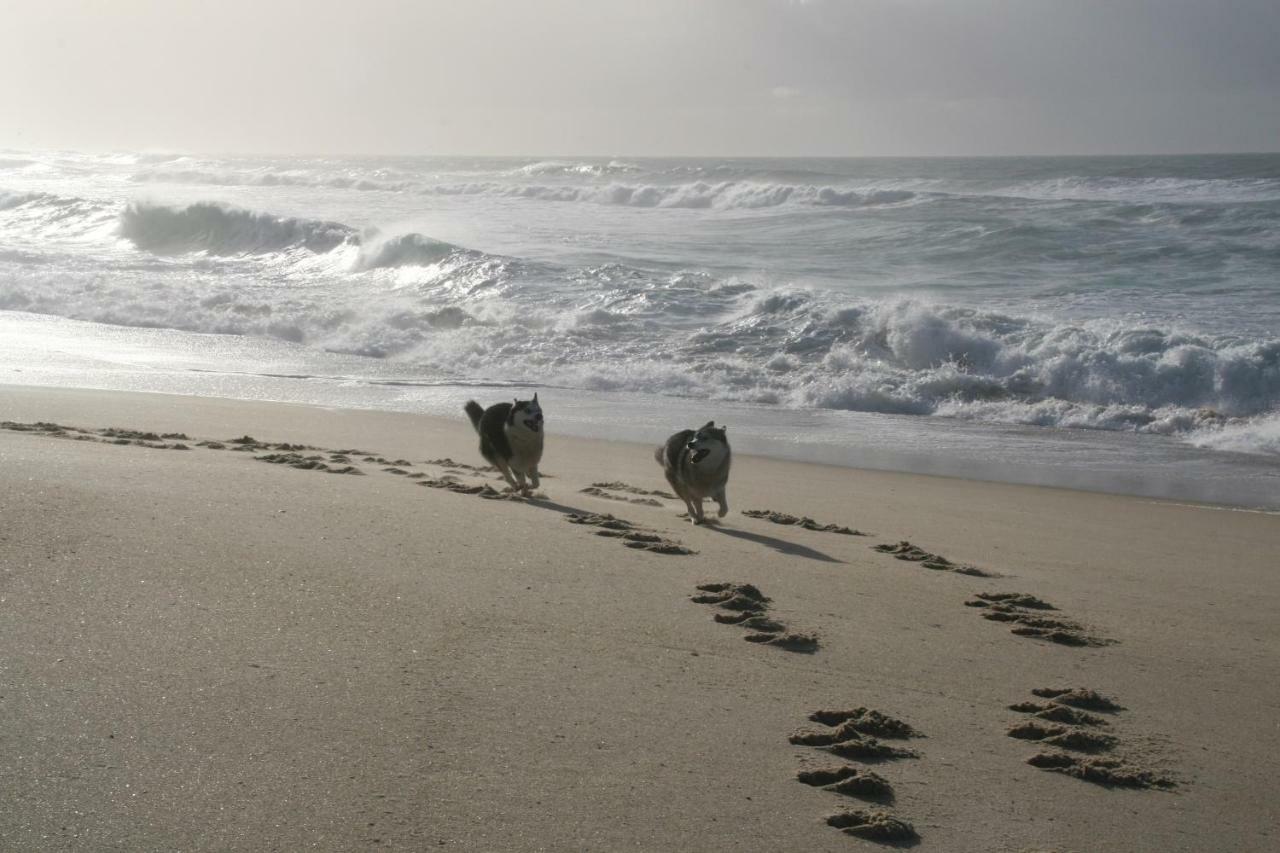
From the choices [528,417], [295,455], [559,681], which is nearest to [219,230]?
[295,455]

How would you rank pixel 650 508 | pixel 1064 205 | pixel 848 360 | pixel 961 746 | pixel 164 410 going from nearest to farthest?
pixel 961 746 < pixel 650 508 < pixel 164 410 < pixel 848 360 < pixel 1064 205

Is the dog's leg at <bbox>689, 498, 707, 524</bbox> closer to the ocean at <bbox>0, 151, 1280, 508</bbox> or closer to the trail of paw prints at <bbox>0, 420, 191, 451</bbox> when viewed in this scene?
the trail of paw prints at <bbox>0, 420, 191, 451</bbox>

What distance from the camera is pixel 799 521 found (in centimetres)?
777

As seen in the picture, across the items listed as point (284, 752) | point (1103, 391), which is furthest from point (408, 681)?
point (1103, 391)

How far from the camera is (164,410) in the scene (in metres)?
11.2

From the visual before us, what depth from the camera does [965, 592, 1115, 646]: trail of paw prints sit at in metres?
5.05

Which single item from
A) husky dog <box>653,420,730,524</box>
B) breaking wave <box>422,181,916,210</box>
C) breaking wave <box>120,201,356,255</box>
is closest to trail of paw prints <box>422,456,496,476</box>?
husky dog <box>653,420,730,524</box>

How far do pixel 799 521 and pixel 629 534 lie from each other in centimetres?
165

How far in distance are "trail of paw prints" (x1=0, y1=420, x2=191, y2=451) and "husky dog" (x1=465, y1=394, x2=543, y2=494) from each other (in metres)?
2.05

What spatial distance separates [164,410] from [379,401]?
2.57 m

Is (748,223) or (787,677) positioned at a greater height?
(748,223)

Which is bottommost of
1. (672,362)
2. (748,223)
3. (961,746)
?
(961,746)

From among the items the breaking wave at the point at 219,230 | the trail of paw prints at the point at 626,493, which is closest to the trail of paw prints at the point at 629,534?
the trail of paw prints at the point at 626,493

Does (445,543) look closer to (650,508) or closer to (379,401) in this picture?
(650,508)
